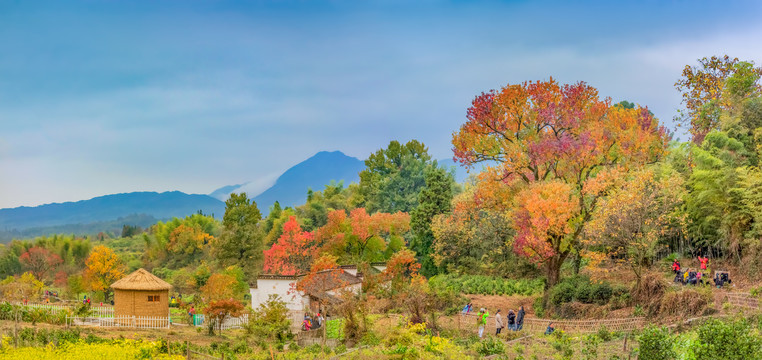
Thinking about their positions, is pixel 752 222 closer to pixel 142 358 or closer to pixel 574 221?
pixel 574 221

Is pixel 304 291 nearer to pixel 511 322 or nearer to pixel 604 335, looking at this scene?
pixel 511 322

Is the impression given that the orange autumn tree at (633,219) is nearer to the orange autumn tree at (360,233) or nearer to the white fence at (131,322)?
the orange autumn tree at (360,233)

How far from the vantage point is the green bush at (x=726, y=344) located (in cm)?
1226

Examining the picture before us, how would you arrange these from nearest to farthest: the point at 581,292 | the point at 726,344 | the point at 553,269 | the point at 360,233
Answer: the point at 726,344
the point at 581,292
the point at 553,269
the point at 360,233

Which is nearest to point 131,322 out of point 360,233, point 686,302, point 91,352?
point 91,352

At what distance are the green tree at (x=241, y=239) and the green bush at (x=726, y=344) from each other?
1644 inches

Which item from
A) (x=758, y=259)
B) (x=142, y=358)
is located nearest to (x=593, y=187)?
(x=758, y=259)

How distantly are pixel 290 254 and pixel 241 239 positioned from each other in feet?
39.8

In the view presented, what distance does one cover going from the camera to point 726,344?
1239cm

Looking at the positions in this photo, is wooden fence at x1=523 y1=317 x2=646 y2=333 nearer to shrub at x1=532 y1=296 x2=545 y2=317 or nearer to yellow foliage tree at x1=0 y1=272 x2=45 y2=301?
shrub at x1=532 y1=296 x2=545 y2=317

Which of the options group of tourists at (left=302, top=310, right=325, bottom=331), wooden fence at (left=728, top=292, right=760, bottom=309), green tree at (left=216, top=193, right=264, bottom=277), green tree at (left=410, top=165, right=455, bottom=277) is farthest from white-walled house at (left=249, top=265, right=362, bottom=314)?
green tree at (left=216, top=193, right=264, bottom=277)

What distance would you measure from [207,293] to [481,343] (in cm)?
2444

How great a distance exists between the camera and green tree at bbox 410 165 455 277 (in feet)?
131

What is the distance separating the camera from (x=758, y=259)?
2295 cm
